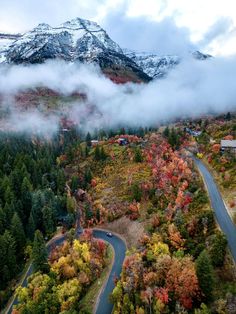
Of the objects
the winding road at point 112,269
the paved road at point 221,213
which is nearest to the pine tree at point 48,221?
the winding road at point 112,269

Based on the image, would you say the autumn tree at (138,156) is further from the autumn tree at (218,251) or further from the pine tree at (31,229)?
the autumn tree at (218,251)

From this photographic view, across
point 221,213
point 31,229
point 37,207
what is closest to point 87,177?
point 37,207

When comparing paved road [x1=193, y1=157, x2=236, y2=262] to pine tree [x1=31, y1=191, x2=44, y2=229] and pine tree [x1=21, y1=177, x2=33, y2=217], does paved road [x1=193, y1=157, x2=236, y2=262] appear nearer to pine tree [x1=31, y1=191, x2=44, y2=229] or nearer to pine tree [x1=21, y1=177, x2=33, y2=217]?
pine tree [x1=31, y1=191, x2=44, y2=229]

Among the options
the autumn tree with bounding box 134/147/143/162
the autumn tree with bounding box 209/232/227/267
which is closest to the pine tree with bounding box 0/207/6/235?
the autumn tree with bounding box 134/147/143/162

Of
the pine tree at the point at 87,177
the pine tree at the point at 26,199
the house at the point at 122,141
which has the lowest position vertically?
the pine tree at the point at 26,199

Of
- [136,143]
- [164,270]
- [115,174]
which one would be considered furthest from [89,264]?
[136,143]

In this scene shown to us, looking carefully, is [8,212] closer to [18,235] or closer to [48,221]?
[18,235]
